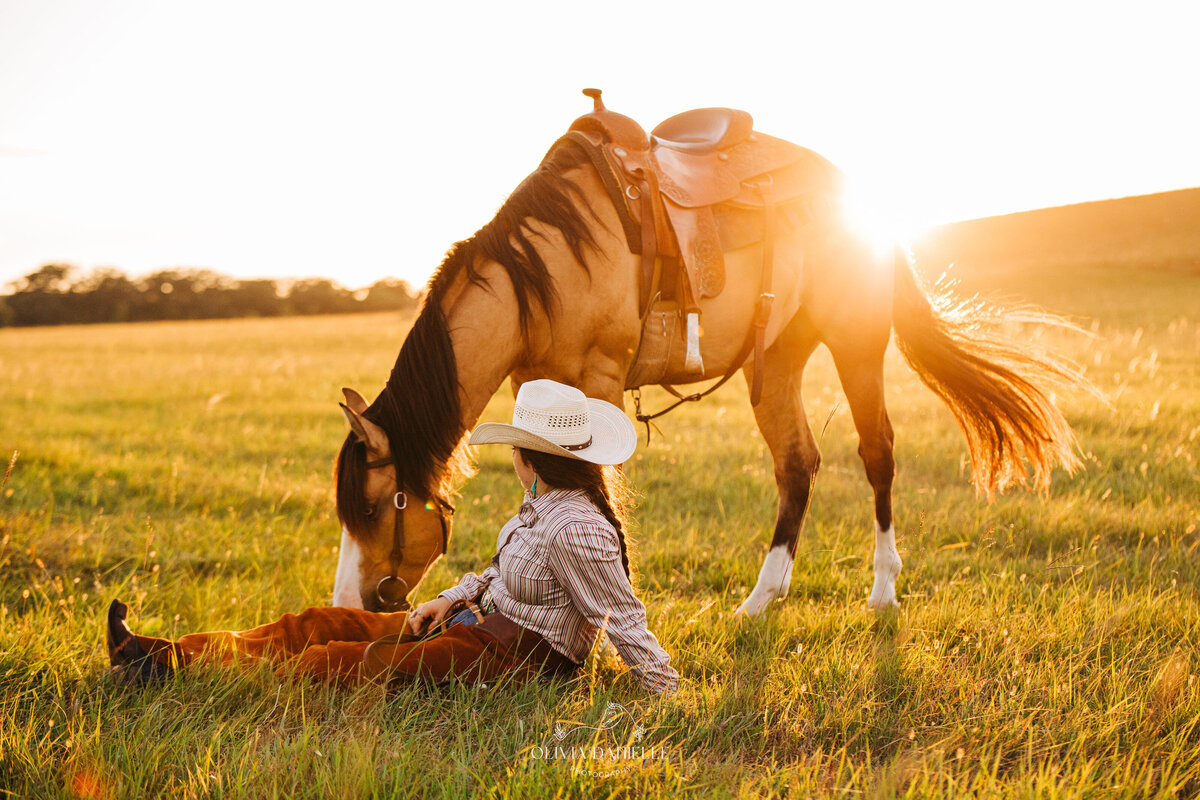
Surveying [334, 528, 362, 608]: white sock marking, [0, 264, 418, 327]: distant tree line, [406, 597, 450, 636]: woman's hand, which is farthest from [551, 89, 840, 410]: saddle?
[0, 264, 418, 327]: distant tree line

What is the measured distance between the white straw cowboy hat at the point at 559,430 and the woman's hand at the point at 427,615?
65 cm

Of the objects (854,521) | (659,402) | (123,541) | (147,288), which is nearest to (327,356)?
(659,402)

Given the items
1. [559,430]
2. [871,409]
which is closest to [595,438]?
[559,430]

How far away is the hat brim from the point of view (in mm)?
2477

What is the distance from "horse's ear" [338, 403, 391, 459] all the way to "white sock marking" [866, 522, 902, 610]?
2208 millimetres

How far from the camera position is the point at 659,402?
990cm

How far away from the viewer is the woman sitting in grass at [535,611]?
240cm

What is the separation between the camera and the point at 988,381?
427 centimetres

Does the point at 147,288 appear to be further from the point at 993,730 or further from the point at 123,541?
the point at 993,730

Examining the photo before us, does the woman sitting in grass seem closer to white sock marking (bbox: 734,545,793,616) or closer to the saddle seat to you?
white sock marking (bbox: 734,545,793,616)

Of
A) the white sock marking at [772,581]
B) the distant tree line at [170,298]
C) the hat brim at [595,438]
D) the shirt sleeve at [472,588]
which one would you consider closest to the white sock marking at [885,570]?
the white sock marking at [772,581]

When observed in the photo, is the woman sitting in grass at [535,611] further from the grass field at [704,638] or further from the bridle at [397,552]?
the bridle at [397,552]

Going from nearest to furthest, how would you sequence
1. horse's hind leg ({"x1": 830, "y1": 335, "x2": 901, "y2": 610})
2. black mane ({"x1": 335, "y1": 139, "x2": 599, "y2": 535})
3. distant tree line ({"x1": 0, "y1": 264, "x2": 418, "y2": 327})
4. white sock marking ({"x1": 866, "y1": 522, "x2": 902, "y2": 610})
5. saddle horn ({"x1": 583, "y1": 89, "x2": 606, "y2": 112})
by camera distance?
black mane ({"x1": 335, "y1": 139, "x2": 599, "y2": 535})
saddle horn ({"x1": 583, "y1": 89, "x2": 606, "y2": 112})
white sock marking ({"x1": 866, "y1": 522, "x2": 902, "y2": 610})
horse's hind leg ({"x1": 830, "y1": 335, "x2": 901, "y2": 610})
distant tree line ({"x1": 0, "y1": 264, "x2": 418, "y2": 327})

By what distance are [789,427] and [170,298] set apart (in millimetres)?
55830
